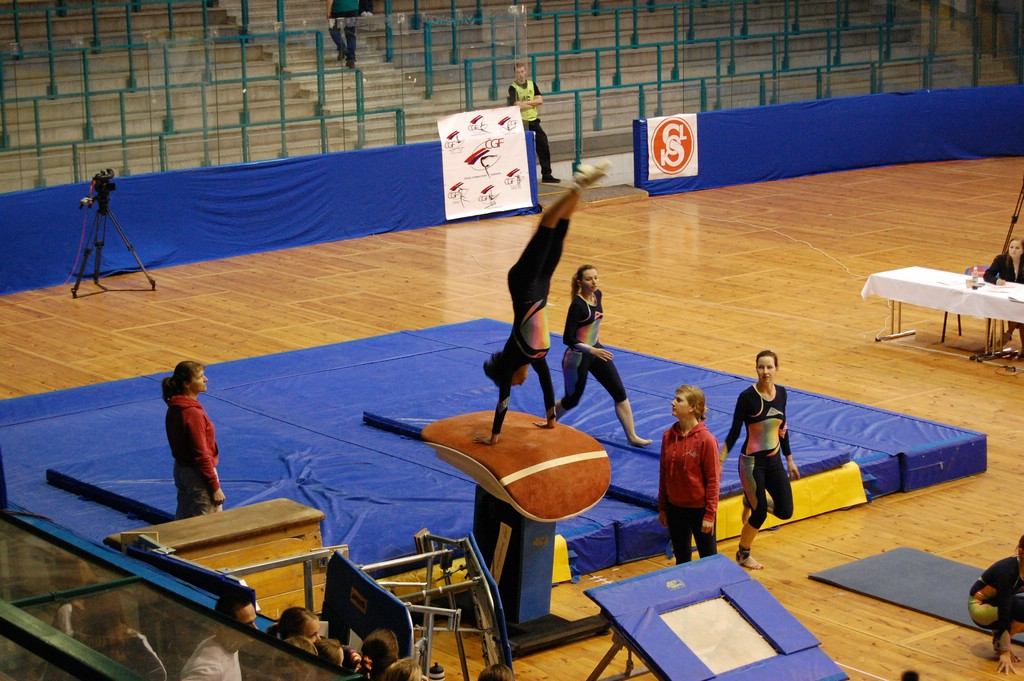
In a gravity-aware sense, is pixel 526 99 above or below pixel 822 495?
above

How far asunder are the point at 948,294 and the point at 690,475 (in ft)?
19.4

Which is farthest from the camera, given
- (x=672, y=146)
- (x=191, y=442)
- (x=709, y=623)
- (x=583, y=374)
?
(x=672, y=146)

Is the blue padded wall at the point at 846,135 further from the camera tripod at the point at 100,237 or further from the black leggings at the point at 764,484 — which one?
the black leggings at the point at 764,484

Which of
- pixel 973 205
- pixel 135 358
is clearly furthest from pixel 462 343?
pixel 973 205

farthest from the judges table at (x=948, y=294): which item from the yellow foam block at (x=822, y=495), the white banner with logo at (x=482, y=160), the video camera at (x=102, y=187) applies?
the video camera at (x=102, y=187)

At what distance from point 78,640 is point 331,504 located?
15.9 ft

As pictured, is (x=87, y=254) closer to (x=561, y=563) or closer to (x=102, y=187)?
(x=102, y=187)

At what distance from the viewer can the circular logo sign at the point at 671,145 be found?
2127cm

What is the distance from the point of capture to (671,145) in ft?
70.4

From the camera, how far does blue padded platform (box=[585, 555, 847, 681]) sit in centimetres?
612

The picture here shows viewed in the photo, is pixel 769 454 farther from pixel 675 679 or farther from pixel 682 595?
pixel 675 679

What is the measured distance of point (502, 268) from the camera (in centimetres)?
1616

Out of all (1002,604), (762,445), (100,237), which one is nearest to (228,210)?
(100,237)

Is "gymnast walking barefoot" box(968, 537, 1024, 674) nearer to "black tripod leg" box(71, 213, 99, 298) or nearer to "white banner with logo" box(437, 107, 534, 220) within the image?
"black tripod leg" box(71, 213, 99, 298)
